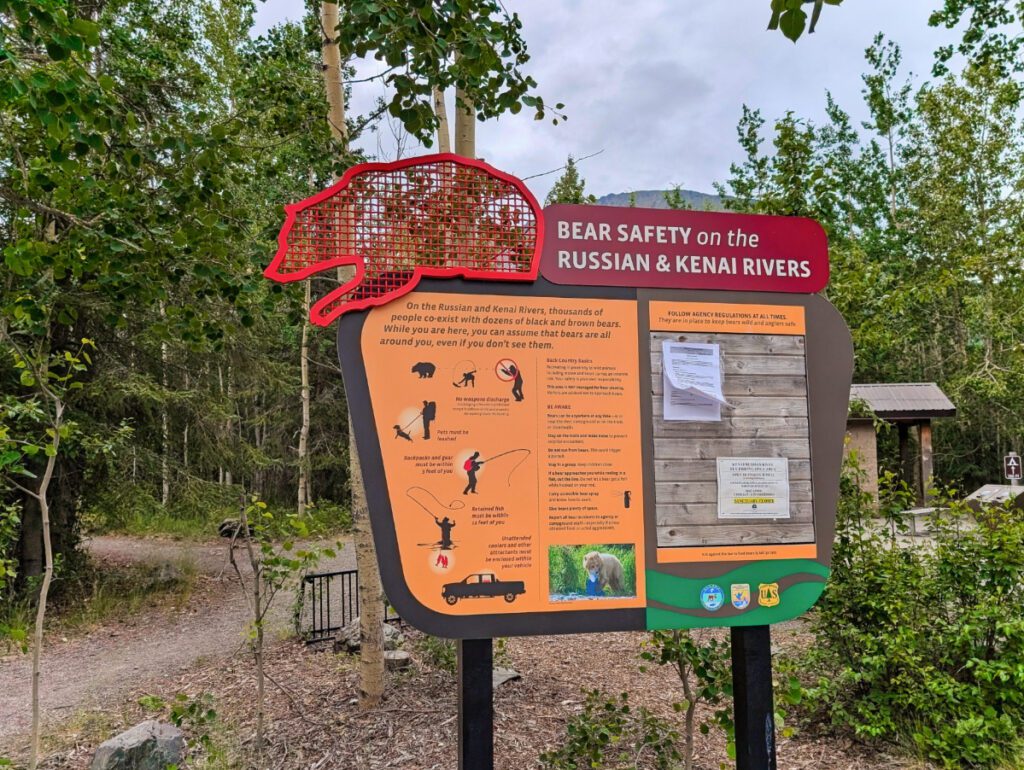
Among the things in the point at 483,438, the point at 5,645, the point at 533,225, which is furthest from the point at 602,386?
the point at 5,645

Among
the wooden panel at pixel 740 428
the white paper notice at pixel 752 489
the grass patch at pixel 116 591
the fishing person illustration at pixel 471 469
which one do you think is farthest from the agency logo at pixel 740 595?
the grass patch at pixel 116 591

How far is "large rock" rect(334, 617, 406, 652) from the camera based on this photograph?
606 centimetres

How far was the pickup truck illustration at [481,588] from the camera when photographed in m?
2.19

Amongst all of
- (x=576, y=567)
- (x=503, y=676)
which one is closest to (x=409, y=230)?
(x=576, y=567)

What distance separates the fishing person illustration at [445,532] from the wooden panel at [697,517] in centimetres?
80

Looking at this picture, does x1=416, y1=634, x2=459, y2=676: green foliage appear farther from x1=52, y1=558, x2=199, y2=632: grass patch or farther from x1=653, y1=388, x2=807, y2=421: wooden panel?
x1=52, y1=558, x2=199, y2=632: grass patch

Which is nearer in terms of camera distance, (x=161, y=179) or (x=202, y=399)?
(x=161, y=179)

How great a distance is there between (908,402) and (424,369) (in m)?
18.8

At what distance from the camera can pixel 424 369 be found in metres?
2.25

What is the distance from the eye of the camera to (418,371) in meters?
2.24

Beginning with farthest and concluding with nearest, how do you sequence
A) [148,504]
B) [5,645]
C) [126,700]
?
[148,504] < [5,645] < [126,700]

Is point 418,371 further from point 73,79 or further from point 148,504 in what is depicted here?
point 148,504

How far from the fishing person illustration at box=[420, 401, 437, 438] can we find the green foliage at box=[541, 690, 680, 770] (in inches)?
89.8

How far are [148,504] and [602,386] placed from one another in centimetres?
879
